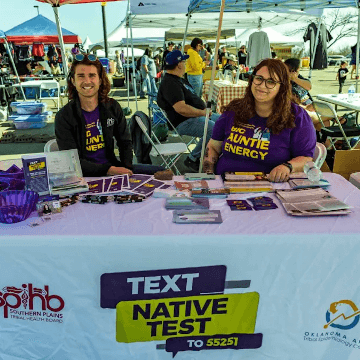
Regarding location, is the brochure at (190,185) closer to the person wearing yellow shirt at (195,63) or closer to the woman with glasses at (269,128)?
the woman with glasses at (269,128)

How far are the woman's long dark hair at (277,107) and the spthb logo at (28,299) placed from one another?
1.47 meters

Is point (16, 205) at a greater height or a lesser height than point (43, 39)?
lesser

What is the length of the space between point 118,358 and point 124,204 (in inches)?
26.2

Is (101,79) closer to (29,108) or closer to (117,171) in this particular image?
(117,171)

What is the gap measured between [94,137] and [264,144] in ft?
3.66

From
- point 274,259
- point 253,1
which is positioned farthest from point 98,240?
point 253,1

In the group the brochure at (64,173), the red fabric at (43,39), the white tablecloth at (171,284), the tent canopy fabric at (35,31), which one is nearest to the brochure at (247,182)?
the white tablecloth at (171,284)

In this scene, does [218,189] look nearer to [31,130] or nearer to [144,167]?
[144,167]

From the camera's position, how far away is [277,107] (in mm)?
2203

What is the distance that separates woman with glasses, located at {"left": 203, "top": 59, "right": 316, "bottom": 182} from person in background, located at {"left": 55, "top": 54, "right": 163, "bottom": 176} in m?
0.60

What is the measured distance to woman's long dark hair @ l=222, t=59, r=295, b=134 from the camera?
218 cm

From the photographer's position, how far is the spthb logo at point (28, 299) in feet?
4.65

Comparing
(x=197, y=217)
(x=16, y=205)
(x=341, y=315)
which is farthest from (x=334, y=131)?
(x=16, y=205)

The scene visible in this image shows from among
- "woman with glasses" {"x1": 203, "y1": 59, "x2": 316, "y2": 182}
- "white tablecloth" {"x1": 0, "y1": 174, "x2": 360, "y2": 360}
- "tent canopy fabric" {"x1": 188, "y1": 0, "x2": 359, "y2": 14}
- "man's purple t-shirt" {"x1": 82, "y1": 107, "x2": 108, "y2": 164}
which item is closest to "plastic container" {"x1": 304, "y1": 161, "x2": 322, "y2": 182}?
"woman with glasses" {"x1": 203, "y1": 59, "x2": 316, "y2": 182}
